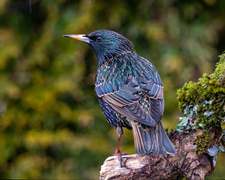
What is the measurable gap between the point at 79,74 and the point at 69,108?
667 mm

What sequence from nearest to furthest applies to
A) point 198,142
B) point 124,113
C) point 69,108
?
1. point 198,142
2. point 124,113
3. point 69,108

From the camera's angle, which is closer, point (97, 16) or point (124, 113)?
point (124, 113)

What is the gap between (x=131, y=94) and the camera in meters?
2.69

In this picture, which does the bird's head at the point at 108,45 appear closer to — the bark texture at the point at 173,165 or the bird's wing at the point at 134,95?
the bird's wing at the point at 134,95

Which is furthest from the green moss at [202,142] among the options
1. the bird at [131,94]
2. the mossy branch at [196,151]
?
the bird at [131,94]

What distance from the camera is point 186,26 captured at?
5078 mm

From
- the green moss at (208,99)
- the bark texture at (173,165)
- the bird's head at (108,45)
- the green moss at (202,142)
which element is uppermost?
the bird's head at (108,45)

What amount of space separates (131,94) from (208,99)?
26.5 inches

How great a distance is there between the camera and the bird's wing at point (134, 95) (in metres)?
2.57

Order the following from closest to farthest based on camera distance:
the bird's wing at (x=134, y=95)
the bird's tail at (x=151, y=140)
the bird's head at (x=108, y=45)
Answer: the bird's tail at (x=151, y=140) < the bird's wing at (x=134, y=95) < the bird's head at (x=108, y=45)

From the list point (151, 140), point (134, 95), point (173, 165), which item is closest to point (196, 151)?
point (173, 165)

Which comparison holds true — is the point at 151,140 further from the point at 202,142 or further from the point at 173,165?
the point at 202,142

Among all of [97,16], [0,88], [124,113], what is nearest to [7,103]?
[0,88]

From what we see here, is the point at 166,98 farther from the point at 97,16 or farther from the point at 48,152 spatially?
the point at 48,152
